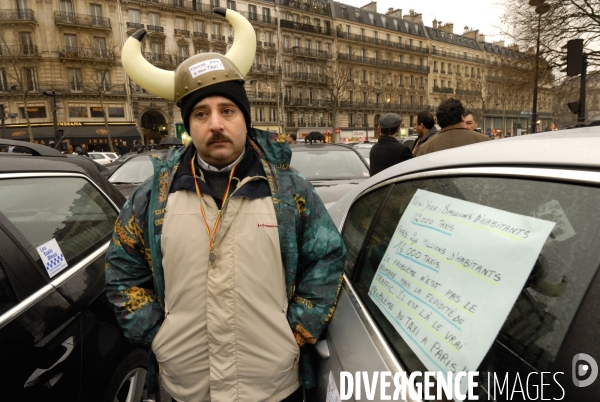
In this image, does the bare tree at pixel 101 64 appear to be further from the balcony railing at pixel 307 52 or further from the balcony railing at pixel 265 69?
the balcony railing at pixel 307 52

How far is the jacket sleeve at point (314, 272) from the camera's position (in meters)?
1.42

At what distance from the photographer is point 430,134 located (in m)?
5.19

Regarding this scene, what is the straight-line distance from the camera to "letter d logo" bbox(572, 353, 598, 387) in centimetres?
64

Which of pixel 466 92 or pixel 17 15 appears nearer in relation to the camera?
pixel 17 15

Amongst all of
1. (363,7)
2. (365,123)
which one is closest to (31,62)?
(365,123)

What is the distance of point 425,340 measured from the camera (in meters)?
0.99

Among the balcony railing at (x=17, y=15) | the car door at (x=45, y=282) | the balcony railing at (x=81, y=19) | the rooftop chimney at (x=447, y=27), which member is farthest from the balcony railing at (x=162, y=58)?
the rooftop chimney at (x=447, y=27)

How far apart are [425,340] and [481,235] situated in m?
0.32

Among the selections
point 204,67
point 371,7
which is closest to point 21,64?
point 204,67

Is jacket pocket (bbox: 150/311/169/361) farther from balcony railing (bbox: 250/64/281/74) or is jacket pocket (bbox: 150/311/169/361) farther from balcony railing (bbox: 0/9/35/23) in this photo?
balcony railing (bbox: 250/64/281/74)

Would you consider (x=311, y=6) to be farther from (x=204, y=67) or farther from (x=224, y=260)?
(x=224, y=260)

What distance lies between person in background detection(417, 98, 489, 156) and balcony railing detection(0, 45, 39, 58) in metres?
38.8

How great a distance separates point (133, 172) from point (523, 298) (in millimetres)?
6390

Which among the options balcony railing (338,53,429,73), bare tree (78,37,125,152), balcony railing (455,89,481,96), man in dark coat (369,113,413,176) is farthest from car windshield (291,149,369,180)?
balcony railing (455,89,481,96)
